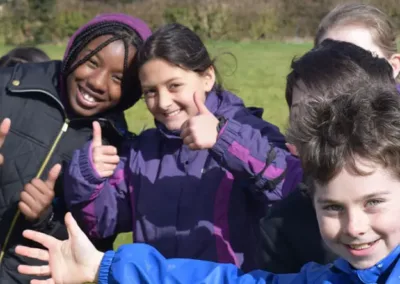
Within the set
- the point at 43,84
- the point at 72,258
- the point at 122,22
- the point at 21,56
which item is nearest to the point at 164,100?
the point at 122,22

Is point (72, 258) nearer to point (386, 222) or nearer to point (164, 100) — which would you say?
point (164, 100)

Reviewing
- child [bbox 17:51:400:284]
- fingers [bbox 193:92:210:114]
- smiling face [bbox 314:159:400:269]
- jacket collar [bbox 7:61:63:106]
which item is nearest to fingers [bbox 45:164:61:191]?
jacket collar [bbox 7:61:63:106]

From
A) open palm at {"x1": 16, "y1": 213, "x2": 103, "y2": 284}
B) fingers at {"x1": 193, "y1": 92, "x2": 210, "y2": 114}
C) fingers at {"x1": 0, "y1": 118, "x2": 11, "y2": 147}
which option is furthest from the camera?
fingers at {"x1": 0, "y1": 118, "x2": 11, "y2": 147}

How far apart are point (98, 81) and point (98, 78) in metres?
0.01

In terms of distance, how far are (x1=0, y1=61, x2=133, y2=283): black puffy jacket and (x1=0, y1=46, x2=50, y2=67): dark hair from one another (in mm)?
865

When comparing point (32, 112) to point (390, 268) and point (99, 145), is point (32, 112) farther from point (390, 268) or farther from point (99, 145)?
point (390, 268)

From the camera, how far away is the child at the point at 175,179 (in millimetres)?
2898

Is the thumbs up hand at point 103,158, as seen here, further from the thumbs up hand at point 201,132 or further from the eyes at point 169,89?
the thumbs up hand at point 201,132

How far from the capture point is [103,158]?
2939 mm

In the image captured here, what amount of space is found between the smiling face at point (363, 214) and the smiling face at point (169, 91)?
115cm

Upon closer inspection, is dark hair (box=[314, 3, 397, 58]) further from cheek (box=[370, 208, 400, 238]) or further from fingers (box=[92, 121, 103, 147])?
cheek (box=[370, 208, 400, 238])

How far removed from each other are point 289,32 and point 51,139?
32.8m

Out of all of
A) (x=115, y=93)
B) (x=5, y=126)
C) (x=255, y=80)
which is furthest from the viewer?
(x=255, y=80)

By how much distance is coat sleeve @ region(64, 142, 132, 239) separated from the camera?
2.96m
